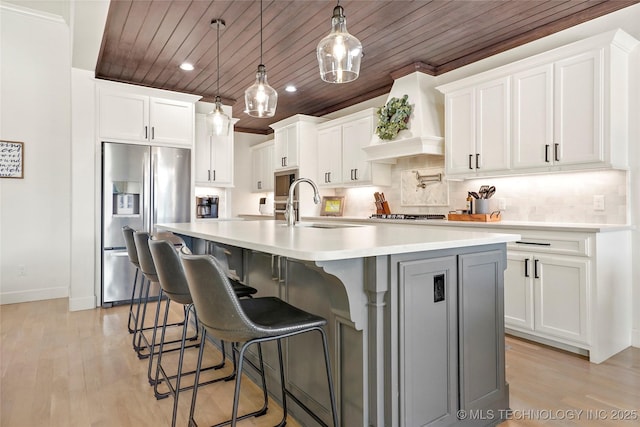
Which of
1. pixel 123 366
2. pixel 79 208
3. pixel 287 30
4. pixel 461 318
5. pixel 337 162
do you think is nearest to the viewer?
pixel 461 318

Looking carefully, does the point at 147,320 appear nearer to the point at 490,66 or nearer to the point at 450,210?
the point at 450,210

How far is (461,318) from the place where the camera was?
1759 millimetres

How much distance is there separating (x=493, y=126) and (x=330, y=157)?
2547 mm

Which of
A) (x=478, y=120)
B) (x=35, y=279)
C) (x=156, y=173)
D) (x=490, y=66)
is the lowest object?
(x=35, y=279)

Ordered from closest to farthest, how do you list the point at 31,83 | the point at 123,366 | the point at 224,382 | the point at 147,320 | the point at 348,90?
the point at 224,382 < the point at 123,366 < the point at 147,320 < the point at 31,83 < the point at 348,90

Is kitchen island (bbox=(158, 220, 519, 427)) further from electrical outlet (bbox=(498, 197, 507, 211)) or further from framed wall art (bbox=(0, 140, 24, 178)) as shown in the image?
framed wall art (bbox=(0, 140, 24, 178))

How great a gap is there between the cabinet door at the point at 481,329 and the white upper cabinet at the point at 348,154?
3120 millimetres

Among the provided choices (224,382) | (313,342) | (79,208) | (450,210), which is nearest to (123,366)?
(224,382)

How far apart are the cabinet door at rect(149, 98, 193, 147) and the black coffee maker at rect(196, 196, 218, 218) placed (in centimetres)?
98

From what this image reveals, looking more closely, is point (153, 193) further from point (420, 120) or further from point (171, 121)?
point (420, 120)

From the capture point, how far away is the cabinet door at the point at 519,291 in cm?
299

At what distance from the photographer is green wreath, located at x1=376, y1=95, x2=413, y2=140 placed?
13.7ft

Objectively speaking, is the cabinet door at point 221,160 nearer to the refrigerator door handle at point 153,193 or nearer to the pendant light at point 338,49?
the refrigerator door handle at point 153,193

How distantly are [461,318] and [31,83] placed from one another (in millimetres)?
5184
